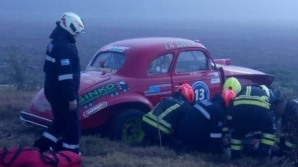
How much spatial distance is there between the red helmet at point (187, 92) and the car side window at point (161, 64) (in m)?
0.79

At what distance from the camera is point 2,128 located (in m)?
10.7

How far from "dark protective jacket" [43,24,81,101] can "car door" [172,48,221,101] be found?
3008mm

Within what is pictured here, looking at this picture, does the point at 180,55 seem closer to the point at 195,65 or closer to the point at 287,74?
the point at 195,65

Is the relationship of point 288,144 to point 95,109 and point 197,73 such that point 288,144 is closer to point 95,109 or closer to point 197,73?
point 95,109

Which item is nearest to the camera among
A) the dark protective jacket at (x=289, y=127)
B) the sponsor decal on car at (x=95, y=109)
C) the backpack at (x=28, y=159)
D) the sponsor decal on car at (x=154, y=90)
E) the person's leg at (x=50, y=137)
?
the backpack at (x=28, y=159)

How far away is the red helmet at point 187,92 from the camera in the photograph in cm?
1010

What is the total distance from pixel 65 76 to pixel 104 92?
200cm

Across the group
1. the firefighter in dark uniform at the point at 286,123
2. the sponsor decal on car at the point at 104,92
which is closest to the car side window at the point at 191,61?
the sponsor decal on car at the point at 104,92

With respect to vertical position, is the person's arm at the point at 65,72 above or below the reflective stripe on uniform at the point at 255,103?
above

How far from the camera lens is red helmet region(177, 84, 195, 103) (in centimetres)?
1010

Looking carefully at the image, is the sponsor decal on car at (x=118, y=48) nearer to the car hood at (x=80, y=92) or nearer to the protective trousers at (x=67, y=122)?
the car hood at (x=80, y=92)

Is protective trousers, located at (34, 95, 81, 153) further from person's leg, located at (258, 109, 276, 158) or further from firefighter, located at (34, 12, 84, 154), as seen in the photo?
person's leg, located at (258, 109, 276, 158)

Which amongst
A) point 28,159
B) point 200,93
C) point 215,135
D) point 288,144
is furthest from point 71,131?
point 200,93

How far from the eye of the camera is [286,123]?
8.02 meters
